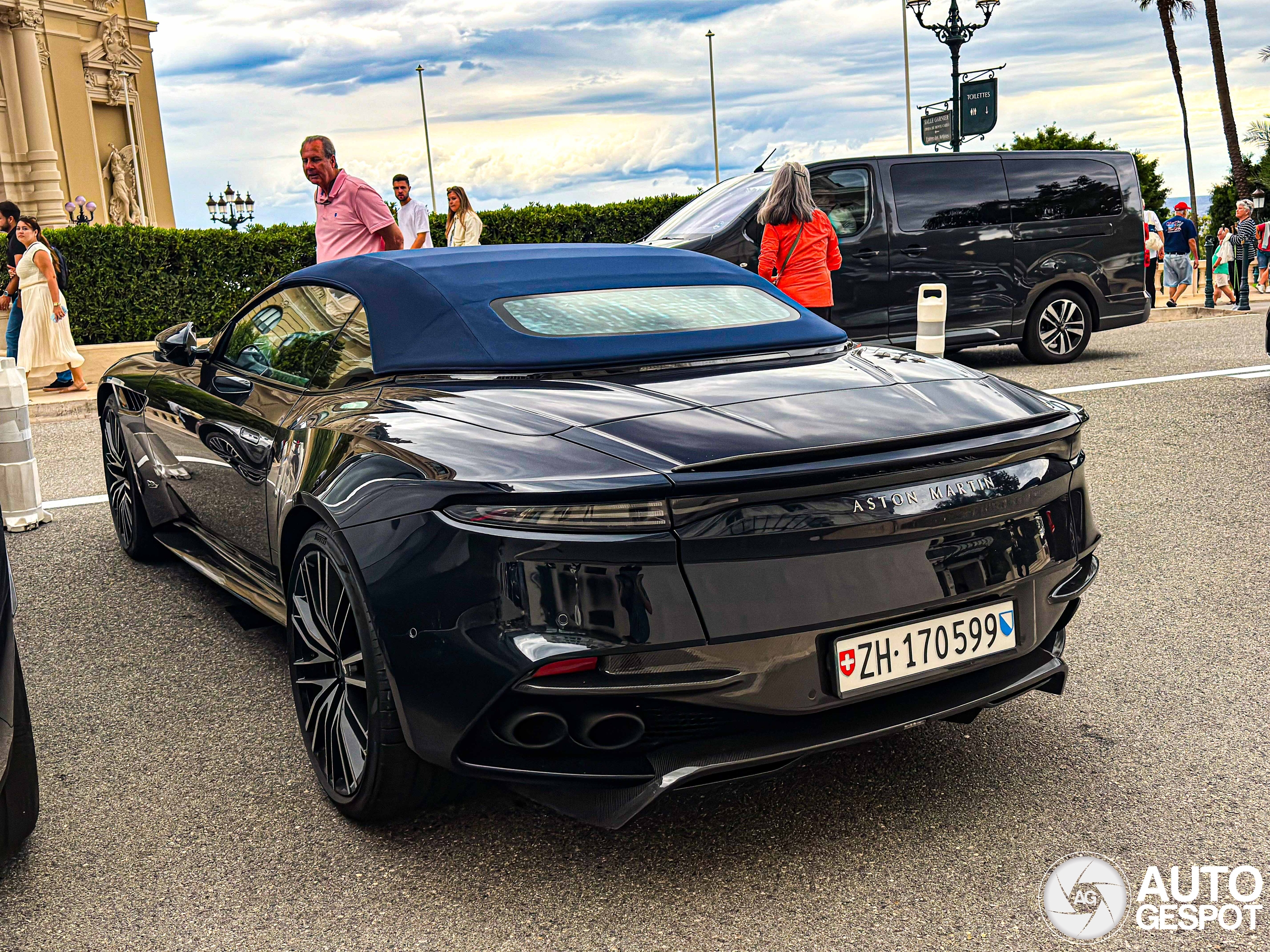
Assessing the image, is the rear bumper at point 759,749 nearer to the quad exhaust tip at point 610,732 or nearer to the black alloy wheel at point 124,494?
the quad exhaust tip at point 610,732

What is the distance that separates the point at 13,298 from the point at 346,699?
12.0 meters

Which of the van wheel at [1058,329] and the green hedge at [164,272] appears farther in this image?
the green hedge at [164,272]

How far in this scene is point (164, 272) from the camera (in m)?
17.6

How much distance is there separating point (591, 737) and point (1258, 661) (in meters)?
2.48

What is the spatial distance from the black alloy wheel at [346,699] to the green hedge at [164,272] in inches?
580

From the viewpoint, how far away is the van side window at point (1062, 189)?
11250 millimetres

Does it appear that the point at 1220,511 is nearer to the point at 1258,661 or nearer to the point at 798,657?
the point at 1258,661

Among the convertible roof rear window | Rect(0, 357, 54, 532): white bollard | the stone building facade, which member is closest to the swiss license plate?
the convertible roof rear window

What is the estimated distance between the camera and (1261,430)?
7.66 m

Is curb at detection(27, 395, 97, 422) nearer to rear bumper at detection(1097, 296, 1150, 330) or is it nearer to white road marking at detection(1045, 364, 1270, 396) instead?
white road marking at detection(1045, 364, 1270, 396)

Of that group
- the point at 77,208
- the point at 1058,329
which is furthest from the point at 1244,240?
the point at 77,208

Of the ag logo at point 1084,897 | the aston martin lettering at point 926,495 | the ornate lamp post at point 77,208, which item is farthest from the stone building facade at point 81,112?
the ag logo at point 1084,897

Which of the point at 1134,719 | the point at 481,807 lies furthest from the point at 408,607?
the point at 1134,719

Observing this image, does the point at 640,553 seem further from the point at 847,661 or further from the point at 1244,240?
the point at 1244,240
